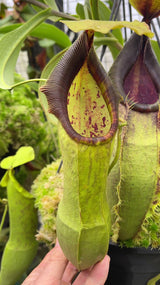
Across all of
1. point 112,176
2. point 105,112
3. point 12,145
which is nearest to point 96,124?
point 105,112

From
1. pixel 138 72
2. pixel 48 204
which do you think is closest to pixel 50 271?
pixel 48 204

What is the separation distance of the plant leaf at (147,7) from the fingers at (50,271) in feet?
1.65

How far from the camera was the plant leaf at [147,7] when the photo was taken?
0.47m

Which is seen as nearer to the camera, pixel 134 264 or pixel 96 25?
pixel 96 25

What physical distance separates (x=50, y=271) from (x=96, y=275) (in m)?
0.10

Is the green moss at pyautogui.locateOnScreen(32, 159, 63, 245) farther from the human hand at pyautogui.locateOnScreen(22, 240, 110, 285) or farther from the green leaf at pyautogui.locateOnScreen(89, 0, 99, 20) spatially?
the green leaf at pyautogui.locateOnScreen(89, 0, 99, 20)

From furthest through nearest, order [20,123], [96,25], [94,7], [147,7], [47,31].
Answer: [20,123] → [47,31] → [94,7] → [147,7] → [96,25]

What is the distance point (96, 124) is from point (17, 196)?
13.8 inches

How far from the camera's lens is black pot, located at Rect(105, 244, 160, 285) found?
561 mm

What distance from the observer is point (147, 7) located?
483 millimetres

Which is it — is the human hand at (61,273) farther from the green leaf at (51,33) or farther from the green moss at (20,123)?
the green leaf at (51,33)

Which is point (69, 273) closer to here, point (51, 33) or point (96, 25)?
point (96, 25)

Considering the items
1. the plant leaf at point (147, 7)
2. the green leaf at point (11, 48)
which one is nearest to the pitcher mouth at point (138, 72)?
the plant leaf at point (147, 7)

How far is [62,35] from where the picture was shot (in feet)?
2.56
